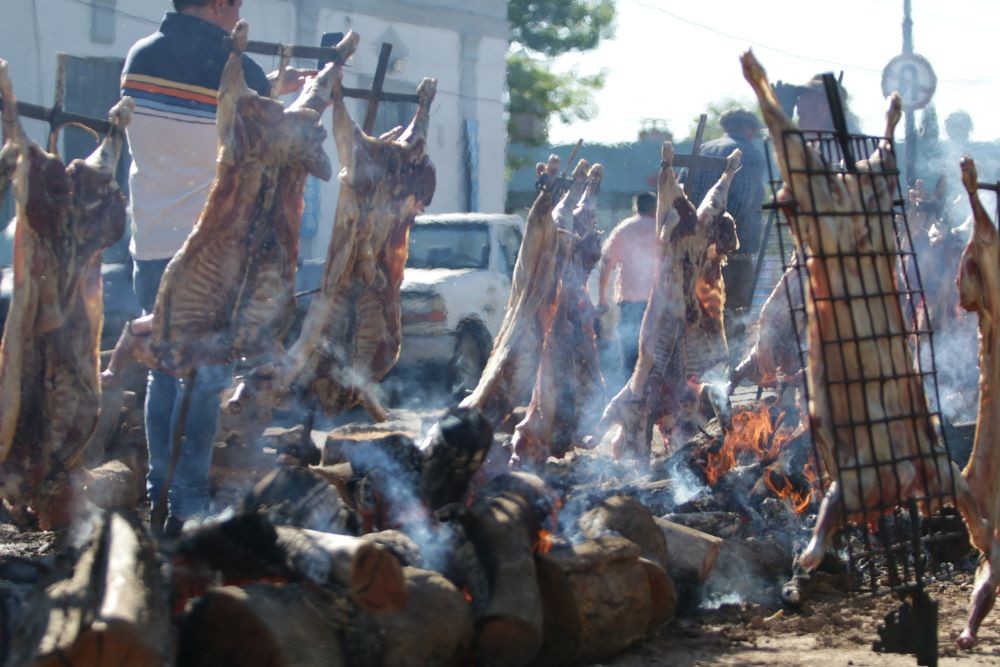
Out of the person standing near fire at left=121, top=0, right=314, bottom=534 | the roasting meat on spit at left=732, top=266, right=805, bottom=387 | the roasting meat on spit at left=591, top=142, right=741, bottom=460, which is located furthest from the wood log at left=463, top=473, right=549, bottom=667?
the roasting meat on spit at left=732, top=266, right=805, bottom=387

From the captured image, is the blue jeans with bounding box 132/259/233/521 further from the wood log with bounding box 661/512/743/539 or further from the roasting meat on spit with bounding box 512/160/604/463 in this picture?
the wood log with bounding box 661/512/743/539

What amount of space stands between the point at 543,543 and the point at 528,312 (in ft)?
8.43

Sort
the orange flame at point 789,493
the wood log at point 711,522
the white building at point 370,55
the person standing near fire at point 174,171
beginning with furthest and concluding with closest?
the white building at point 370,55 < the orange flame at point 789,493 < the wood log at point 711,522 < the person standing near fire at point 174,171

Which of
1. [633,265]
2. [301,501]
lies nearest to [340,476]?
[301,501]

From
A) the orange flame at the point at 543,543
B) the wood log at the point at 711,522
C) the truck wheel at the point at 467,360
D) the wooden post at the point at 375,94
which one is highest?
the wooden post at the point at 375,94

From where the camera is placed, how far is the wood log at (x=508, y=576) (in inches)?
166

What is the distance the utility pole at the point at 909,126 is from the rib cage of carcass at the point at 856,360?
8.92 m

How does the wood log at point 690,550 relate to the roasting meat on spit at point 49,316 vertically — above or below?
below

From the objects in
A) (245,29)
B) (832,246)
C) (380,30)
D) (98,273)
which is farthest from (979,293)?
(380,30)

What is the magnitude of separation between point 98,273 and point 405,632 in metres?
2.19

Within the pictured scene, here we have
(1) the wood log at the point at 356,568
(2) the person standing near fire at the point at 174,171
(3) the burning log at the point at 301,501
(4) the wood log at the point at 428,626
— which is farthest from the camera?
(2) the person standing near fire at the point at 174,171

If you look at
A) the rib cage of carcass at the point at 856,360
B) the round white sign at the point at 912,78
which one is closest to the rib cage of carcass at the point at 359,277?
the rib cage of carcass at the point at 856,360

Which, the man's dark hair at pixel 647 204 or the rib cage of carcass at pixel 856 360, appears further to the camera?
the man's dark hair at pixel 647 204

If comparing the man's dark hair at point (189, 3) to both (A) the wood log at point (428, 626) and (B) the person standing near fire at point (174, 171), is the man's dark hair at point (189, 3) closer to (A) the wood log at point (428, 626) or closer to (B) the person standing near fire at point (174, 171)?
(B) the person standing near fire at point (174, 171)
